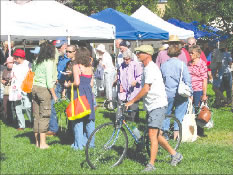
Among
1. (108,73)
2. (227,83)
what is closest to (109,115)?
(108,73)

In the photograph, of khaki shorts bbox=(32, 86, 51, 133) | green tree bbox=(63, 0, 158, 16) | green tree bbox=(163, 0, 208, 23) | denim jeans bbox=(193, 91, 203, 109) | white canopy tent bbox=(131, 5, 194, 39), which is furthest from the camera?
green tree bbox=(163, 0, 208, 23)

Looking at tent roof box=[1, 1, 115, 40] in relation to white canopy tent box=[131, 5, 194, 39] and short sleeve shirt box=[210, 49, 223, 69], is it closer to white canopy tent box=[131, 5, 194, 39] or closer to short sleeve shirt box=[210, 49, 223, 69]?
short sleeve shirt box=[210, 49, 223, 69]

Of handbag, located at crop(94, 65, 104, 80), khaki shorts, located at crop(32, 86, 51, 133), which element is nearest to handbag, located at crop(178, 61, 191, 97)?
khaki shorts, located at crop(32, 86, 51, 133)

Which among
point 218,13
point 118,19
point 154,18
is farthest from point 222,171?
point 154,18

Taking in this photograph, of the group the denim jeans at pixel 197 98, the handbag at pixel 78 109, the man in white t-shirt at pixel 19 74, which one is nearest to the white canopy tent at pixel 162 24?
the denim jeans at pixel 197 98

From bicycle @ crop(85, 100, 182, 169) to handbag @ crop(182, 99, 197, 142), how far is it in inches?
55.4

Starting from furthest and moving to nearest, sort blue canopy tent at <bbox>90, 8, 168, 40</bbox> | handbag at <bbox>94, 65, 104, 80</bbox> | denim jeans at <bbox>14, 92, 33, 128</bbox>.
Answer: blue canopy tent at <bbox>90, 8, 168, 40</bbox> → handbag at <bbox>94, 65, 104, 80</bbox> → denim jeans at <bbox>14, 92, 33, 128</bbox>

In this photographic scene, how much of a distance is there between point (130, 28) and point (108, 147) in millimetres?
8048

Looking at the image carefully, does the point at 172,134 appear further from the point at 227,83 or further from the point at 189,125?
the point at 227,83

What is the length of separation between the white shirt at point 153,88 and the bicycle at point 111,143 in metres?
0.42

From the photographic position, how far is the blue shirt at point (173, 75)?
7.05 m

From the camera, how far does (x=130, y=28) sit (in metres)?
13.6

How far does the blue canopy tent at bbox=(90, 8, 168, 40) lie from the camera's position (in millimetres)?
13391

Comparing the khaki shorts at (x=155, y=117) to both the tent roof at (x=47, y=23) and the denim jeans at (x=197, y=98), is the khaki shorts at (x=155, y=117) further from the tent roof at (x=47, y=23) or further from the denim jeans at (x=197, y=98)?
the tent roof at (x=47, y=23)
